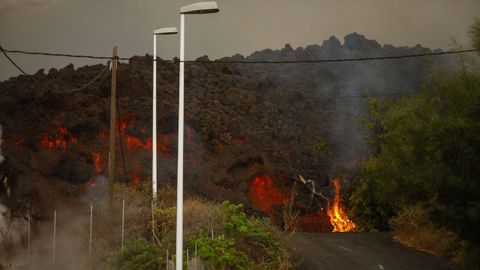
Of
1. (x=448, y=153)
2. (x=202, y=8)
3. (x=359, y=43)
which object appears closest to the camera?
(x=202, y=8)

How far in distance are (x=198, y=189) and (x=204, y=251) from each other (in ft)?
96.9

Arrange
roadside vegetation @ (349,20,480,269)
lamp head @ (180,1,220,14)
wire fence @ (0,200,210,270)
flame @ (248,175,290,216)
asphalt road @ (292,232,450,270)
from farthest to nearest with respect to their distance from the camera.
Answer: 1. flame @ (248,175,290,216)
2. asphalt road @ (292,232,450,270)
3. wire fence @ (0,200,210,270)
4. roadside vegetation @ (349,20,480,269)
5. lamp head @ (180,1,220,14)

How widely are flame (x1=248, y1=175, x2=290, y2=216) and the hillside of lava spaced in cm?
9

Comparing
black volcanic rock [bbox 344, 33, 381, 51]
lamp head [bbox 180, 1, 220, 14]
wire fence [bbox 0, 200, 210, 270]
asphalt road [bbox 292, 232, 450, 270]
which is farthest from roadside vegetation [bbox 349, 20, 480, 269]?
black volcanic rock [bbox 344, 33, 381, 51]

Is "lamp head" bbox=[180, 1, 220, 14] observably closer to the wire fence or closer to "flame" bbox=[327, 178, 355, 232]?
the wire fence

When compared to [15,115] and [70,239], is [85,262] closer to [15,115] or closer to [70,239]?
[70,239]

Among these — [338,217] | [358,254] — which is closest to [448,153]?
[358,254]

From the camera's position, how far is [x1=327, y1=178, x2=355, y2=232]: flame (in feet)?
145

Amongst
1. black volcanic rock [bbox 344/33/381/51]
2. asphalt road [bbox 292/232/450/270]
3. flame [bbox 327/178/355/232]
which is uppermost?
black volcanic rock [bbox 344/33/381/51]

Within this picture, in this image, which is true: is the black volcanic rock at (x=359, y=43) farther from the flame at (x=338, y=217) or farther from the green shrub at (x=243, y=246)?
the green shrub at (x=243, y=246)

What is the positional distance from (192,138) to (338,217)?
55.8 ft

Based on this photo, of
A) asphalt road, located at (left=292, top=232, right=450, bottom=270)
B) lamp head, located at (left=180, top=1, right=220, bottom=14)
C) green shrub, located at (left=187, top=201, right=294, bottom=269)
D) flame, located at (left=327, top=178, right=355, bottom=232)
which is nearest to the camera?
lamp head, located at (left=180, top=1, right=220, bottom=14)

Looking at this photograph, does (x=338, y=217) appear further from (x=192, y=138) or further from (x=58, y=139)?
(x=58, y=139)

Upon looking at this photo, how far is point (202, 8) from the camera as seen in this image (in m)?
15.3
